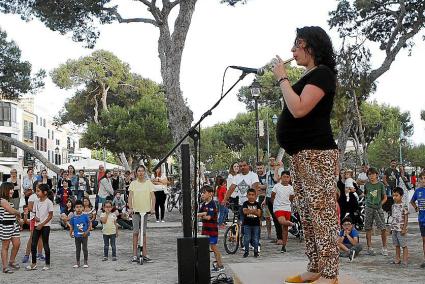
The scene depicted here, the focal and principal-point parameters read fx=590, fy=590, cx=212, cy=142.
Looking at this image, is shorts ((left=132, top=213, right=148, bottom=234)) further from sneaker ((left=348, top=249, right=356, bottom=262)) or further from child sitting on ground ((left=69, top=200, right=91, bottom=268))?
sneaker ((left=348, top=249, right=356, bottom=262))

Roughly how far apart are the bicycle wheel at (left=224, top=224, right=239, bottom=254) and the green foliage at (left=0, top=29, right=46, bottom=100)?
1862 centimetres

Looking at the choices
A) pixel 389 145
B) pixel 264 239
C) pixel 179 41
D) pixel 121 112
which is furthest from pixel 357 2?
pixel 389 145

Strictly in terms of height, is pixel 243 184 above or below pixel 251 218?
above

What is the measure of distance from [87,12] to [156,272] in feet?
36.0

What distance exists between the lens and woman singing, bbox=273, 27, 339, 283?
11.8 feet

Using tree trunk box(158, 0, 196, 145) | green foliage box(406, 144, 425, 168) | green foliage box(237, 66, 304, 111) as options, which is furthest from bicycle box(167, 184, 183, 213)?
green foliage box(406, 144, 425, 168)

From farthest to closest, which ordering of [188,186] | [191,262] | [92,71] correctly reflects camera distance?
[92,71]
[188,186]
[191,262]

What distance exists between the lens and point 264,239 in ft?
45.4

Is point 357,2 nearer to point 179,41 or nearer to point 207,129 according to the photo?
point 179,41

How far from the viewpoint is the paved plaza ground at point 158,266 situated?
29.4 ft

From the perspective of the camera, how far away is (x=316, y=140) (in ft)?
12.0

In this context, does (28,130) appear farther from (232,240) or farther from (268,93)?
(232,240)

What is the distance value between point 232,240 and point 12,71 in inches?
755

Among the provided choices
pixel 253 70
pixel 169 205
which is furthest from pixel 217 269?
pixel 169 205
